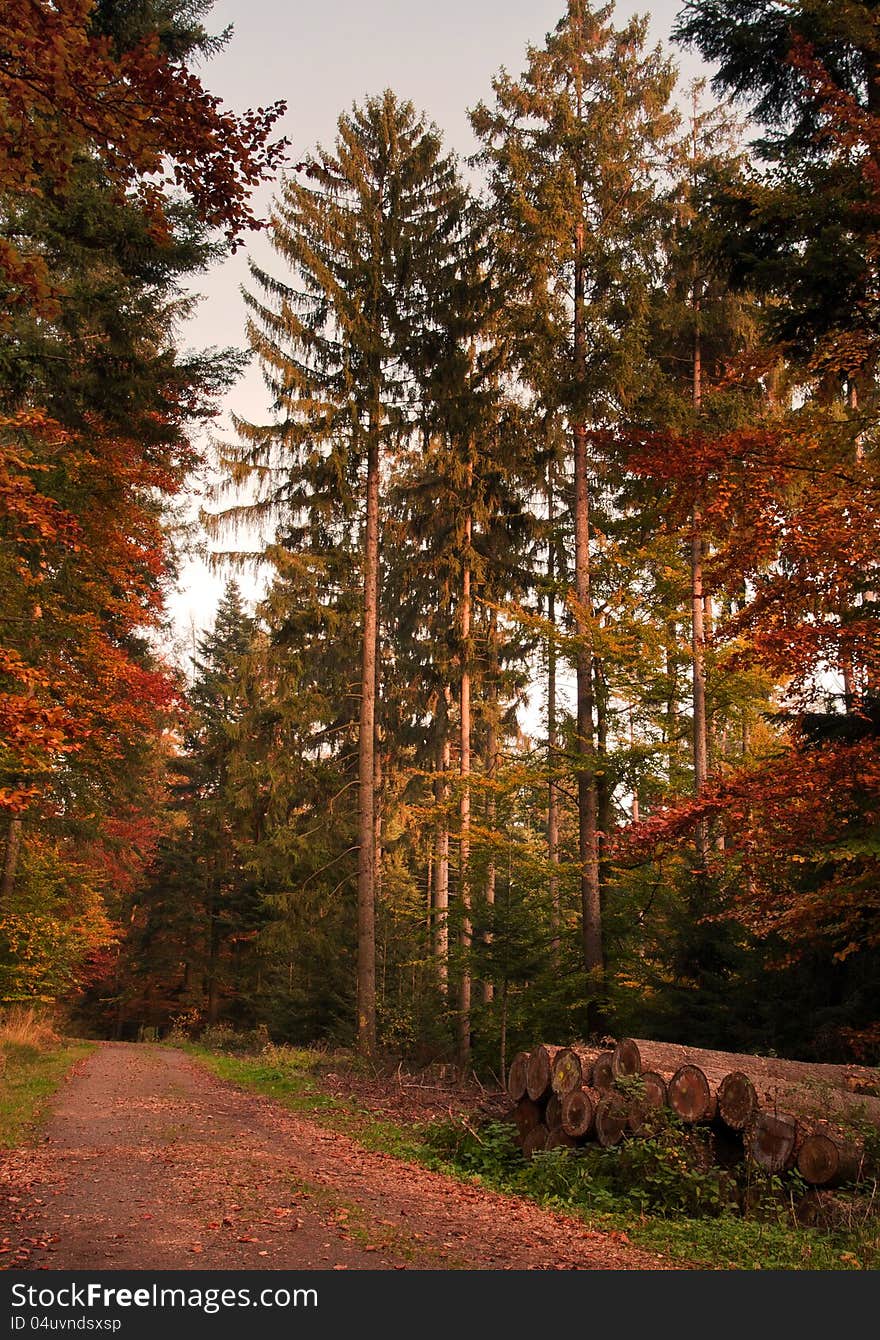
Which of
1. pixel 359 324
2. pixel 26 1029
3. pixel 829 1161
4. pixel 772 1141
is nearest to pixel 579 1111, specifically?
pixel 772 1141

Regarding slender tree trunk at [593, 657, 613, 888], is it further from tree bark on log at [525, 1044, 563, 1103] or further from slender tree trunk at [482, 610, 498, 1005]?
tree bark on log at [525, 1044, 563, 1103]

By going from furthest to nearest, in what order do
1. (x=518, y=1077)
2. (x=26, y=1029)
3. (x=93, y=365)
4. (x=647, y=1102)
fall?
1. (x=26, y=1029)
2. (x=93, y=365)
3. (x=518, y=1077)
4. (x=647, y=1102)

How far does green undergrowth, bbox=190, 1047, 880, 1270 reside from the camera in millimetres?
6055

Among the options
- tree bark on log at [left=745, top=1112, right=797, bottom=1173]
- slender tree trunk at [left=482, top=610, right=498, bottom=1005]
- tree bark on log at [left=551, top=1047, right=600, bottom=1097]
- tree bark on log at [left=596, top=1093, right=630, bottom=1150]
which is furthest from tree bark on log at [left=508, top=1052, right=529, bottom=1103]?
slender tree trunk at [left=482, top=610, right=498, bottom=1005]

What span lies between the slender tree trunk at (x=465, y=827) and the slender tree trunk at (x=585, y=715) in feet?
7.30

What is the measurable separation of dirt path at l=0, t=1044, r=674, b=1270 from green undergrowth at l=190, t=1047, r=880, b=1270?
405 millimetres

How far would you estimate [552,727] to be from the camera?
1992 centimetres

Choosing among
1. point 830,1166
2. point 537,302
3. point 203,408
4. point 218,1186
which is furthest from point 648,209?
point 218,1186

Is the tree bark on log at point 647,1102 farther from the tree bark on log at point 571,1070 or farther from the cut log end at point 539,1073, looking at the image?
the cut log end at point 539,1073

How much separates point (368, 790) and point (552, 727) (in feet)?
15.0

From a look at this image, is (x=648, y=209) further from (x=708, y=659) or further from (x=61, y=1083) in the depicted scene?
(x=61, y=1083)

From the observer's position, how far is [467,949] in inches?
629

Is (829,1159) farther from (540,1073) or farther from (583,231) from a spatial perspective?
(583,231)

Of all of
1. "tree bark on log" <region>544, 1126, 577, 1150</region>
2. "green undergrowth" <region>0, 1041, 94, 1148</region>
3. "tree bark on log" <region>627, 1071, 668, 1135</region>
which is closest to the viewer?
"tree bark on log" <region>627, 1071, 668, 1135</region>
